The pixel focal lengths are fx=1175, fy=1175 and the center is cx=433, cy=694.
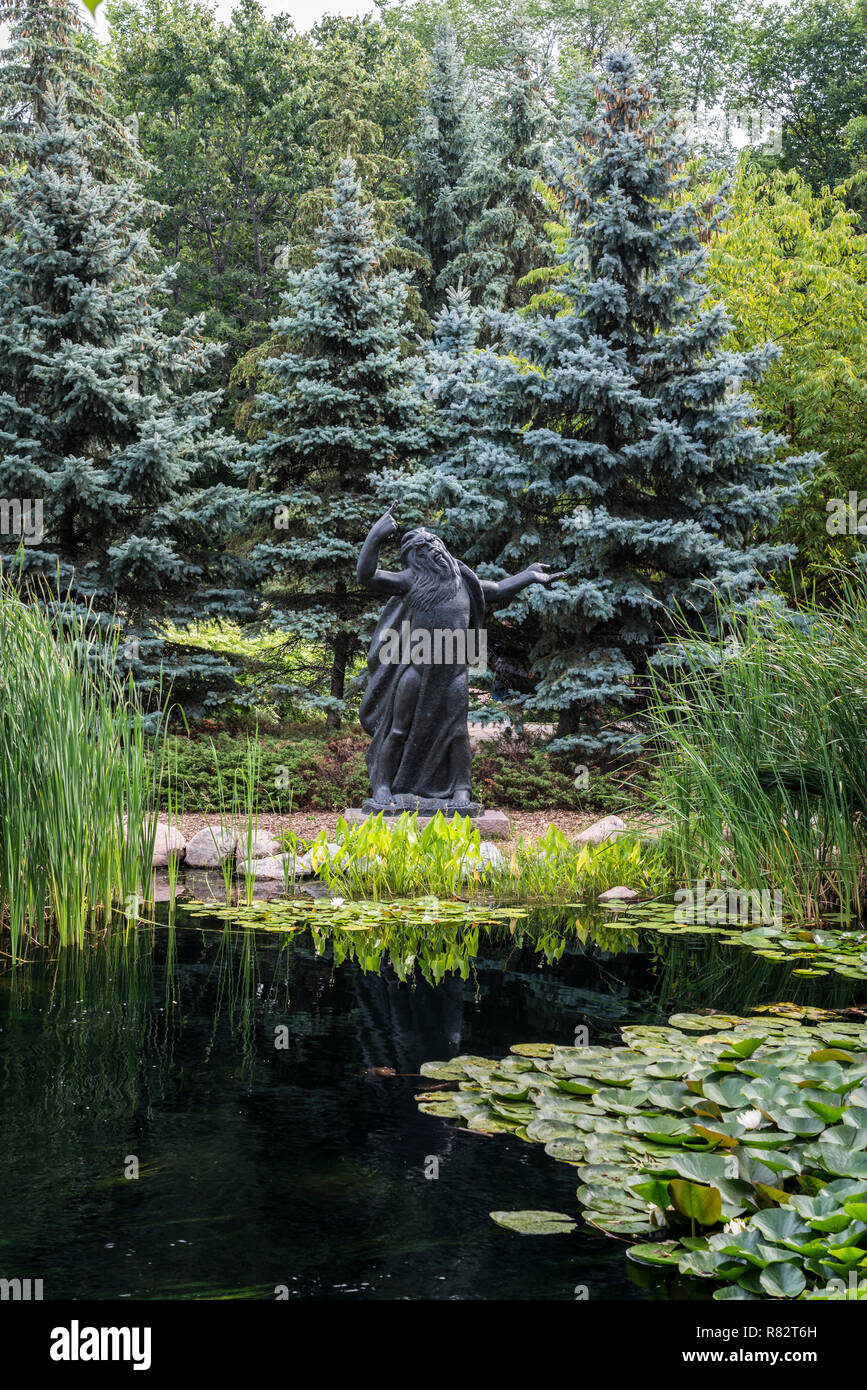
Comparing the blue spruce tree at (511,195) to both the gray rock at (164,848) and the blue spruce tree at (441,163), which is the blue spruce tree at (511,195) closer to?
the blue spruce tree at (441,163)

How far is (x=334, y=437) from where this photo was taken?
475 inches

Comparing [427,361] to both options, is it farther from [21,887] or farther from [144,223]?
[144,223]

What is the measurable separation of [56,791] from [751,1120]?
3.33 metres

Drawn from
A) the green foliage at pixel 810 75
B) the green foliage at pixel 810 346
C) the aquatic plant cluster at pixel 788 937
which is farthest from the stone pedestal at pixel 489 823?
the green foliage at pixel 810 75

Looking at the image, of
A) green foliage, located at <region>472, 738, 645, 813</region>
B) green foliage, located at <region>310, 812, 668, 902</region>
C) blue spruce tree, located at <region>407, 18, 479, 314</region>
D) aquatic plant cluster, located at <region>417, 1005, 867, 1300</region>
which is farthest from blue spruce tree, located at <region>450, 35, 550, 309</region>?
aquatic plant cluster, located at <region>417, 1005, 867, 1300</region>

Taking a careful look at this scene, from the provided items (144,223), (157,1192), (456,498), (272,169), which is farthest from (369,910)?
(272,169)

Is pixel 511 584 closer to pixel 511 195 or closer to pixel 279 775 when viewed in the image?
pixel 279 775

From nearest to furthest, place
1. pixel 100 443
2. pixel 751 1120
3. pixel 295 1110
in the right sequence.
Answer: pixel 751 1120 < pixel 295 1110 < pixel 100 443

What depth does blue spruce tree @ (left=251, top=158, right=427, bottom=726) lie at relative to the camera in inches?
475

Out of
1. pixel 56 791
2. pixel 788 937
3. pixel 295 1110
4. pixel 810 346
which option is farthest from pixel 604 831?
pixel 810 346

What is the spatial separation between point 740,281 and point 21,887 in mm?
12637

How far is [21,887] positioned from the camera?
5.04 meters

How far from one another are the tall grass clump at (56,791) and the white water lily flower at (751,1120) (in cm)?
320

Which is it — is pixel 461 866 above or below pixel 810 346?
below
